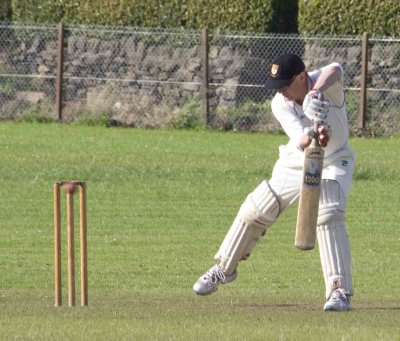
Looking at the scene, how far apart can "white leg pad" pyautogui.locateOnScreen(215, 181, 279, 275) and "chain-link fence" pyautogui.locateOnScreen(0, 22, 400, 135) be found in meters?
15.4

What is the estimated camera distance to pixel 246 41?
89.6 ft

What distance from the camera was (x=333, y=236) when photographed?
10.0 m

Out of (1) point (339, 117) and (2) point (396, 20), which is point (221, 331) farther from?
(2) point (396, 20)

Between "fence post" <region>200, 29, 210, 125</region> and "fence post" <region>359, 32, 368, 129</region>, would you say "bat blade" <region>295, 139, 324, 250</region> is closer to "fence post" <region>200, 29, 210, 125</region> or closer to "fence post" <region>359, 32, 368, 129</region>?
"fence post" <region>359, 32, 368, 129</region>

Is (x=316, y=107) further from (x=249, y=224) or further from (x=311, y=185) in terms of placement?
(x=249, y=224)

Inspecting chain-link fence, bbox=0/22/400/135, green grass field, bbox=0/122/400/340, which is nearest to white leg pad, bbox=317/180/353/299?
green grass field, bbox=0/122/400/340

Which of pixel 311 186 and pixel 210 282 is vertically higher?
pixel 311 186

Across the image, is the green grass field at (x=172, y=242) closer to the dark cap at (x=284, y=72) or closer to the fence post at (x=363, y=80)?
the fence post at (x=363, y=80)

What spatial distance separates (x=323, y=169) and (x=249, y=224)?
2.27ft

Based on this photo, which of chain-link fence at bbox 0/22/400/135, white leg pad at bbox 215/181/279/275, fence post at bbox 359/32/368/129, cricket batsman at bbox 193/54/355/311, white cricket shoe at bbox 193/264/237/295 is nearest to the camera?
cricket batsman at bbox 193/54/355/311

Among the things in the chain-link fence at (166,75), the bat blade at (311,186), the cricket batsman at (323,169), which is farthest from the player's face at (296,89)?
the chain-link fence at (166,75)

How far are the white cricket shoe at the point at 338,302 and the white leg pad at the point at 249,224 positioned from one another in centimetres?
80

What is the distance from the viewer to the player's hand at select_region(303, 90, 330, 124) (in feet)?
32.0

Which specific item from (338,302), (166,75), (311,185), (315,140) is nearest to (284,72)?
(315,140)
